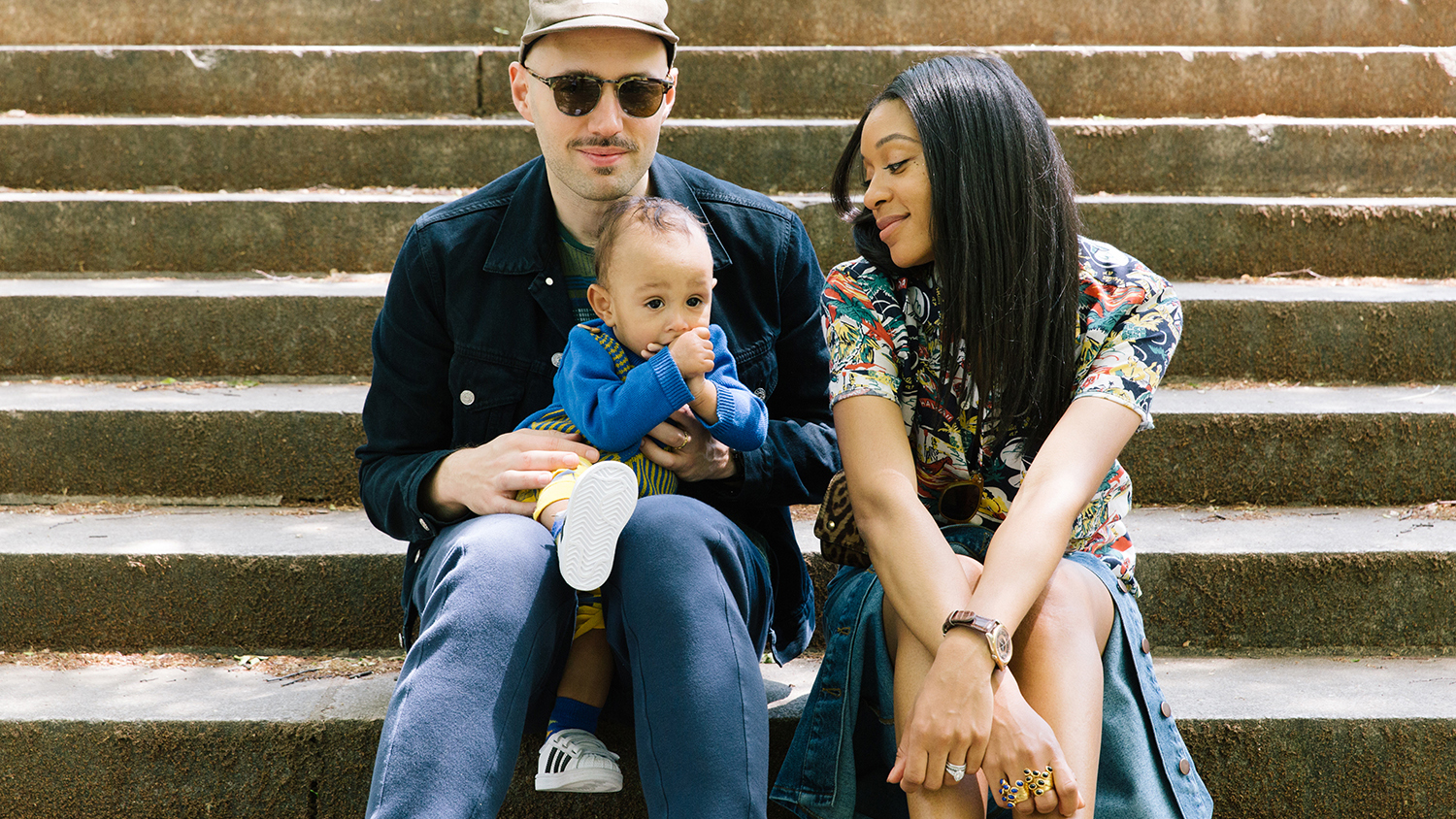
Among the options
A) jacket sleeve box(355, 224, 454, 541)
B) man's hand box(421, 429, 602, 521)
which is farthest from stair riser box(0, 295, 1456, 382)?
man's hand box(421, 429, 602, 521)

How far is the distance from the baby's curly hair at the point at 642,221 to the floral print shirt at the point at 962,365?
0.31 m

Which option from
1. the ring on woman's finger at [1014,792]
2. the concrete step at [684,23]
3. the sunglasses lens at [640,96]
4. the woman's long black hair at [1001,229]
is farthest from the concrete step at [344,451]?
the concrete step at [684,23]

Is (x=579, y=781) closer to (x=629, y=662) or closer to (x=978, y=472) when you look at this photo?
(x=629, y=662)

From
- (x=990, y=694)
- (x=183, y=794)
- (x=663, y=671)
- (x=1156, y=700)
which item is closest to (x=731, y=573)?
(x=663, y=671)

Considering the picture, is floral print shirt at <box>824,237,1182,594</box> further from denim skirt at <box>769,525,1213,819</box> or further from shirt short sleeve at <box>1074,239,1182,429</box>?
denim skirt at <box>769,525,1213,819</box>

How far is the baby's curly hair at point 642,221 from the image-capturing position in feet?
6.50

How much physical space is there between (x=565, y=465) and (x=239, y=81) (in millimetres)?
3115

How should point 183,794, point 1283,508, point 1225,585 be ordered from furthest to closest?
point 1283,508 < point 1225,585 < point 183,794

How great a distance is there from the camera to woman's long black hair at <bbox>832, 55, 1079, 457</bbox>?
194cm

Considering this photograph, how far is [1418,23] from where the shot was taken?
4.64 metres

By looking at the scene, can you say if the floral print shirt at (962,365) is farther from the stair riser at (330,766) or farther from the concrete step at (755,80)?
the concrete step at (755,80)

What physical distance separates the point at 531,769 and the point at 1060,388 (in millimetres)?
1200

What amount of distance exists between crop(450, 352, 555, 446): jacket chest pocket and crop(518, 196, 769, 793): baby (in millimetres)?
138

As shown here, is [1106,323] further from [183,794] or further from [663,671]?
[183,794]
